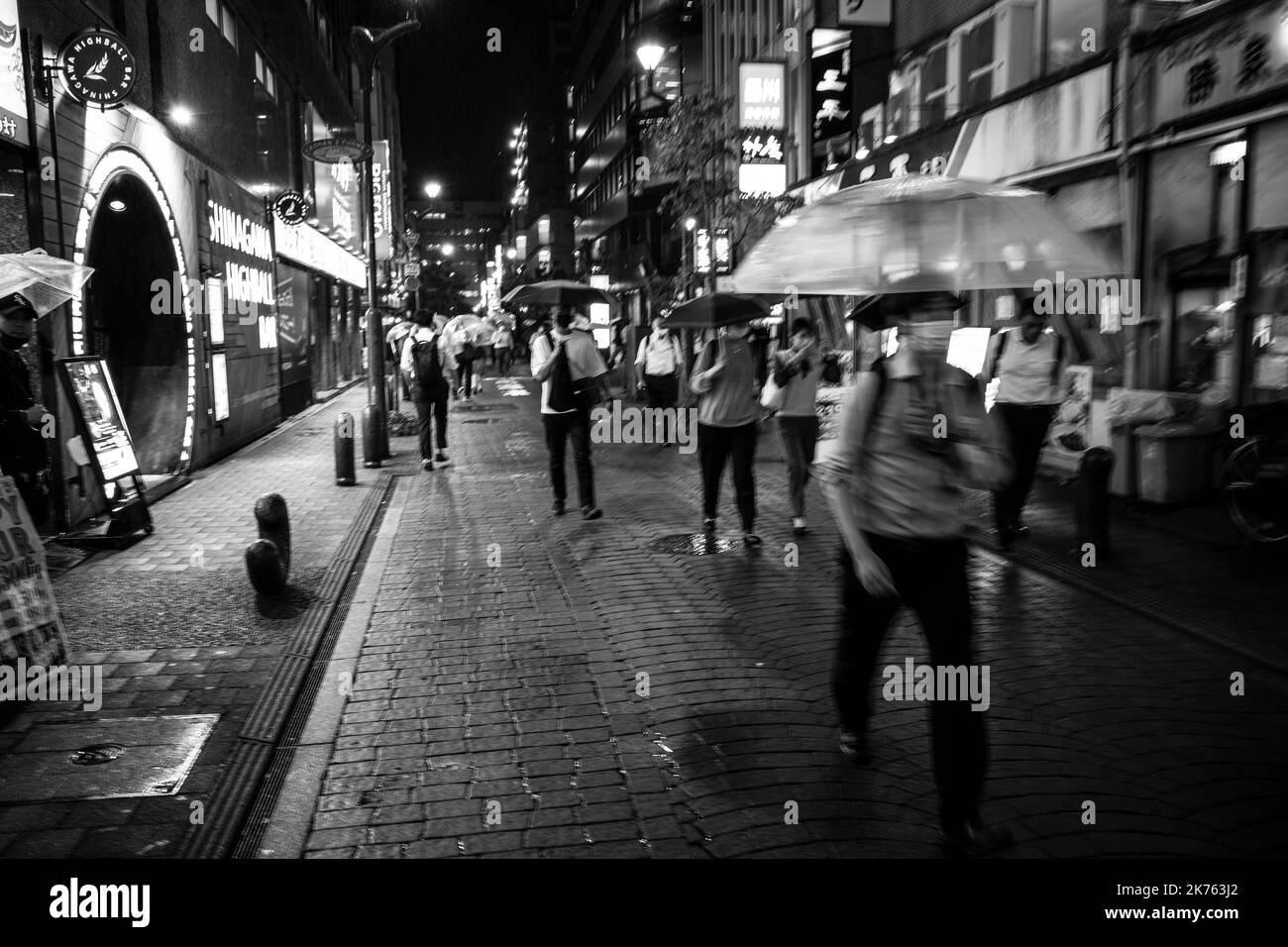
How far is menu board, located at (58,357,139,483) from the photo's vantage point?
9297 millimetres

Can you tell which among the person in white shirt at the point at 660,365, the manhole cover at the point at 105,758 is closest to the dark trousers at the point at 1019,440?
the manhole cover at the point at 105,758

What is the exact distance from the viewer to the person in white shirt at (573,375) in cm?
1039

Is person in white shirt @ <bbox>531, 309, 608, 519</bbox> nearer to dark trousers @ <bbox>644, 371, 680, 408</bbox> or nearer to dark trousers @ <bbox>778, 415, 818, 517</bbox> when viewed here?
dark trousers @ <bbox>778, 415, 818, 517</bbox>

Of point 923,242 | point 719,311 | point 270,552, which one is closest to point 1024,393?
point 719,311

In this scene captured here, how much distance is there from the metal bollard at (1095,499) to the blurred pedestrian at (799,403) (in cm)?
226

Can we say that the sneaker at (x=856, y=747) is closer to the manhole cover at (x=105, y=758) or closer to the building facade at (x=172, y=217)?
the manhole cover at (x=105, y=758)

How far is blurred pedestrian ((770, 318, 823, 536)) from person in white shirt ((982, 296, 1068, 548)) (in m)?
1.53

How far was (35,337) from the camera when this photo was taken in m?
9.54

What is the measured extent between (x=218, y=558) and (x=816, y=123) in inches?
589

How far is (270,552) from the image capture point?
7.64 m
